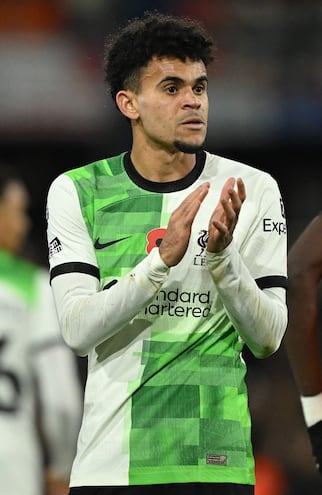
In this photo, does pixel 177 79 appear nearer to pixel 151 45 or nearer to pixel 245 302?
pixel 151 45

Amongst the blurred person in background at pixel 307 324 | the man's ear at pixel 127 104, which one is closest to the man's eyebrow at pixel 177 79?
the man's ear at pixel 127 104

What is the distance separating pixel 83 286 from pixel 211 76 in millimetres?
11236

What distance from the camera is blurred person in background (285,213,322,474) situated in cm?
557

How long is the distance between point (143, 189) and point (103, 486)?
1080mm

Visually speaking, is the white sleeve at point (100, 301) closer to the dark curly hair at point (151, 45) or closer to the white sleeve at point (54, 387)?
the dark curly hair at point (151, 45)

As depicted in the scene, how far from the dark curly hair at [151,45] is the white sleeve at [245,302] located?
84cm

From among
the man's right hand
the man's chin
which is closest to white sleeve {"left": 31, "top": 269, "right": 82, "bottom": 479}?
the man's chin

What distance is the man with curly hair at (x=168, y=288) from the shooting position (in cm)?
461

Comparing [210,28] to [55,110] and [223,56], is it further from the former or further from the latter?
[55,110]

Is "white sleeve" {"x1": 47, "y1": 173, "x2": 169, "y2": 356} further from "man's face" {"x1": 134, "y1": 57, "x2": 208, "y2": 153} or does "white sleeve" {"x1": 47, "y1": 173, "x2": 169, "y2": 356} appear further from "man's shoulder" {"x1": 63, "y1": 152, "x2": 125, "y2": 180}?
"man's face" {"x1": 134, "y1": 57, "x2": 208, "y2": 153}

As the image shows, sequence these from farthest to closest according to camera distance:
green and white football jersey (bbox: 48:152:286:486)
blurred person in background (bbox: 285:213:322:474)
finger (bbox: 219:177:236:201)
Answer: blurred person in background (bbox: 285:213:322:474)
green and white football jersey (bbox: 48:152:286:486)
finger (bbox: 219:177:236:201)

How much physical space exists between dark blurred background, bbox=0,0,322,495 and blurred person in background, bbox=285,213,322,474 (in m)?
9.85

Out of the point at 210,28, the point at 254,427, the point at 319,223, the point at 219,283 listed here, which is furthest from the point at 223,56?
the point at 219,283

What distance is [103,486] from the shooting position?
186 inches
